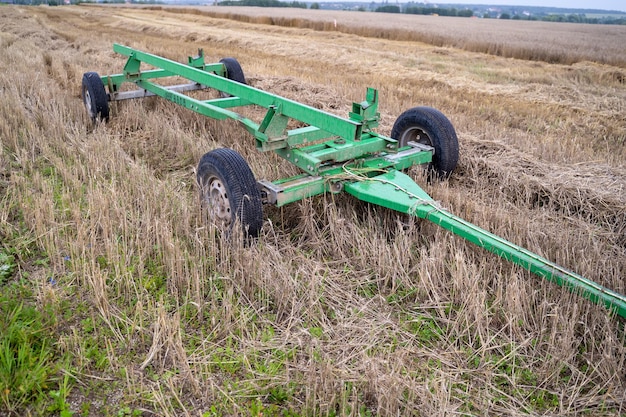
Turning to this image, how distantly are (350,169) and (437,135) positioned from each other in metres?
1.07

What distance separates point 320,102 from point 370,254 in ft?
15.6

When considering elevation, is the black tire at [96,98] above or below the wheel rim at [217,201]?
above

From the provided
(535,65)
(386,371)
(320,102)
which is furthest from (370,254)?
(535,65)

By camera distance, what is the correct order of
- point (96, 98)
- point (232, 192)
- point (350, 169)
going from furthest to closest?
point (96, 98) → point (350, 169) → point (232, 192)

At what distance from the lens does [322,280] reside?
3.42 metres

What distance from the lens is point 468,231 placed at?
326 cm

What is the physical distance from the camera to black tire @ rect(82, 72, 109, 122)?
6652 millimetres

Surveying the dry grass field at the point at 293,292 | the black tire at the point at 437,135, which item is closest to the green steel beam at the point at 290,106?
the dry grass field at the point at 293,292

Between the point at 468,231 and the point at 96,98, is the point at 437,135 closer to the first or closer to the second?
the point at 468,231

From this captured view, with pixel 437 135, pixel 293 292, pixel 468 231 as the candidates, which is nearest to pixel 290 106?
pixel 437 135

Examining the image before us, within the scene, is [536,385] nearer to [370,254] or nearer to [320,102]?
[370,254]

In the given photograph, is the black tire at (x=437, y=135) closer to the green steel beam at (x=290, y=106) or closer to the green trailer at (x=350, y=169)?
the green trailer at (x=350, y=169)

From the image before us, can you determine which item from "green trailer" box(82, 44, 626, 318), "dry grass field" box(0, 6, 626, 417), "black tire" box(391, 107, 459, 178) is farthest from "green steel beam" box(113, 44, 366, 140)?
"black tire" box(391, 107, 459, 178)

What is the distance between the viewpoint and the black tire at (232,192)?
369 centimetres
